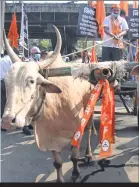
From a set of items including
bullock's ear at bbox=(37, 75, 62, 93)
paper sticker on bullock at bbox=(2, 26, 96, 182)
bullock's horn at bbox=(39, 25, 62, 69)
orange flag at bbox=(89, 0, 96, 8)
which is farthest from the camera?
bullock's horn at bbox=(39, 25, 62, 69)

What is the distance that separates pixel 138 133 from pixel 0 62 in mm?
2430

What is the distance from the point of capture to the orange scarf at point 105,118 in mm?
3160

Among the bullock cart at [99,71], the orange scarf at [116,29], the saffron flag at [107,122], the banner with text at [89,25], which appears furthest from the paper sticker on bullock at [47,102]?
the orange scarf at [116,29]

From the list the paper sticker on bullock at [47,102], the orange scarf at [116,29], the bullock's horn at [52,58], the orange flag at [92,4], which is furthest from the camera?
the orange scarf at [116,29]

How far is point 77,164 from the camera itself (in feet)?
12.5

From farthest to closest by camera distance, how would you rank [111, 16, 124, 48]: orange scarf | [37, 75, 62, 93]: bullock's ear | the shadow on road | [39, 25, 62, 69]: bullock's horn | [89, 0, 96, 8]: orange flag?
[111, 16, 124, 48]: orange scarf < the shadow on road < [39, 25, 62, 69]: bullock's horn < [37, 75, 62, 93]: bullock's ear < [89, 0, 96, 8]: orange flag

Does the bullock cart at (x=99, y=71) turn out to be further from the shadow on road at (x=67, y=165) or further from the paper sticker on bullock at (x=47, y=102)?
the shadow on road at (x=67, y=165)

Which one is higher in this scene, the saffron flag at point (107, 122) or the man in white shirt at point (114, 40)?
the man in white shirt at point (114, 40)

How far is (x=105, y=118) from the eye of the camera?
3.20 meters

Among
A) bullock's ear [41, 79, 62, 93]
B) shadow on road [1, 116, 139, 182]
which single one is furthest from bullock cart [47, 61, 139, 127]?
shadow on road [1, 116, 139, 182]

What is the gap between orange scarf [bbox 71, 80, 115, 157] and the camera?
3.16 m

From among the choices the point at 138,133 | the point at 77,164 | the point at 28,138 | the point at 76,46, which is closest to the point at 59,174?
the point at 77,164

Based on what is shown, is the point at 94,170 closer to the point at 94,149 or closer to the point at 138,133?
the point at 94,149

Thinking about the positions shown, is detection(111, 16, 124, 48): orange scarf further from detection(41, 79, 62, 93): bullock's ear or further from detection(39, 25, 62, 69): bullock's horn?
detection(41, 79, 62, 93): bullock's ear
